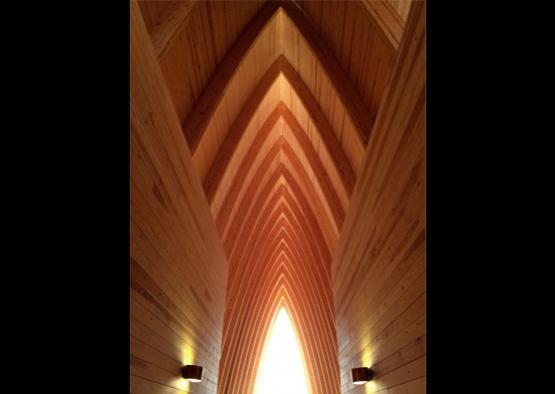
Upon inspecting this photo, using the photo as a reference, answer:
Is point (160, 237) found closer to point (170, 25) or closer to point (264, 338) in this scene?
point (170, 25)

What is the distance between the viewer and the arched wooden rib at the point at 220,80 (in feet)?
24.0

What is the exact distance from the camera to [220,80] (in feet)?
25.0

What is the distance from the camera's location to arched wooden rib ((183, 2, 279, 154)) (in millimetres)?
7324

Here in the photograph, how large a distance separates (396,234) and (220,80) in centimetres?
460

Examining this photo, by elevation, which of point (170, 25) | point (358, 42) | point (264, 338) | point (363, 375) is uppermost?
point (358, 42)

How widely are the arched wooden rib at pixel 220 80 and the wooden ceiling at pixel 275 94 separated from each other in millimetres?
15

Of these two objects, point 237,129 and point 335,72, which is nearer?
point 335,72

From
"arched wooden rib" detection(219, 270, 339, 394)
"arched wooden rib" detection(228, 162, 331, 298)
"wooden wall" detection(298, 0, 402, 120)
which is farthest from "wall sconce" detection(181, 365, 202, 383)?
"arched wooden rib" detection(219, 270, 339, 394)

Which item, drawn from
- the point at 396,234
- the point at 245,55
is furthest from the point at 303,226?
the point at 396,234

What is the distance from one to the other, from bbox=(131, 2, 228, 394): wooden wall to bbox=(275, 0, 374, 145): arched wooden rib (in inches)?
110

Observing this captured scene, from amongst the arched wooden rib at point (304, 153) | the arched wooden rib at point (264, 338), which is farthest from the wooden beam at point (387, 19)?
the arched wooden rib at point (264, 338)

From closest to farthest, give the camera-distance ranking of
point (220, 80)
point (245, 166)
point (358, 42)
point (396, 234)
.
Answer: point (396, 234)
point (358, 42)
point (220, 80)
point (245, 166)
